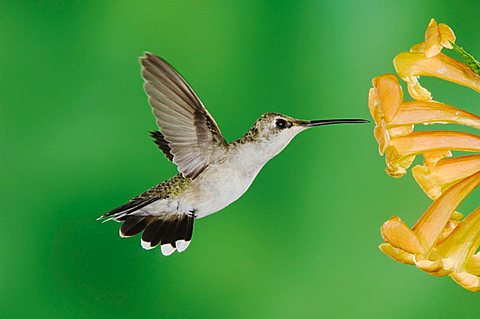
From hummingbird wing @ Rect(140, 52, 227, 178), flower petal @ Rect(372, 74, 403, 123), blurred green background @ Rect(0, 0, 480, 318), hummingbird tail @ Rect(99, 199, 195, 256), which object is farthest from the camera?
blurred green background @ Rect(0, 0, 480, 318)

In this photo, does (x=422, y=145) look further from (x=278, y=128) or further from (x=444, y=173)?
(x=278, y=128)

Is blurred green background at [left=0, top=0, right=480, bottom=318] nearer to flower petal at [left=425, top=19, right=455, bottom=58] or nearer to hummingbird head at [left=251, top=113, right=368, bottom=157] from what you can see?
hummingbird head at [left=251, top=113, right=368, bottom=157]

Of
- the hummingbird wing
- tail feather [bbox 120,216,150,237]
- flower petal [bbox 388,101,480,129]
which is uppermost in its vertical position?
the hummingbird wing

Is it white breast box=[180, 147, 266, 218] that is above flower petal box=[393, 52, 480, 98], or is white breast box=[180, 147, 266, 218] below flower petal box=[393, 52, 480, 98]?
above

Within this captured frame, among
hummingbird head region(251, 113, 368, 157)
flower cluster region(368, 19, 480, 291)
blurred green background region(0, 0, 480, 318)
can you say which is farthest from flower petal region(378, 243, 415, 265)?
blurred green background region(0, 0, 480, 318)

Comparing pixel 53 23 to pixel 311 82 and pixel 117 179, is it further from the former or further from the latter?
pixel 311 82

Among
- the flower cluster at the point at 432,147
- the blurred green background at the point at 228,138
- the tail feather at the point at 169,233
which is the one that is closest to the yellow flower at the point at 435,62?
the flower cluster at the point at 432,147

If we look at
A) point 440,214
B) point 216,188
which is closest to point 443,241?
point 440,214

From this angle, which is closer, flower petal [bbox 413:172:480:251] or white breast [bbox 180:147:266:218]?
flower petal [bbox 413:172:480:251]
